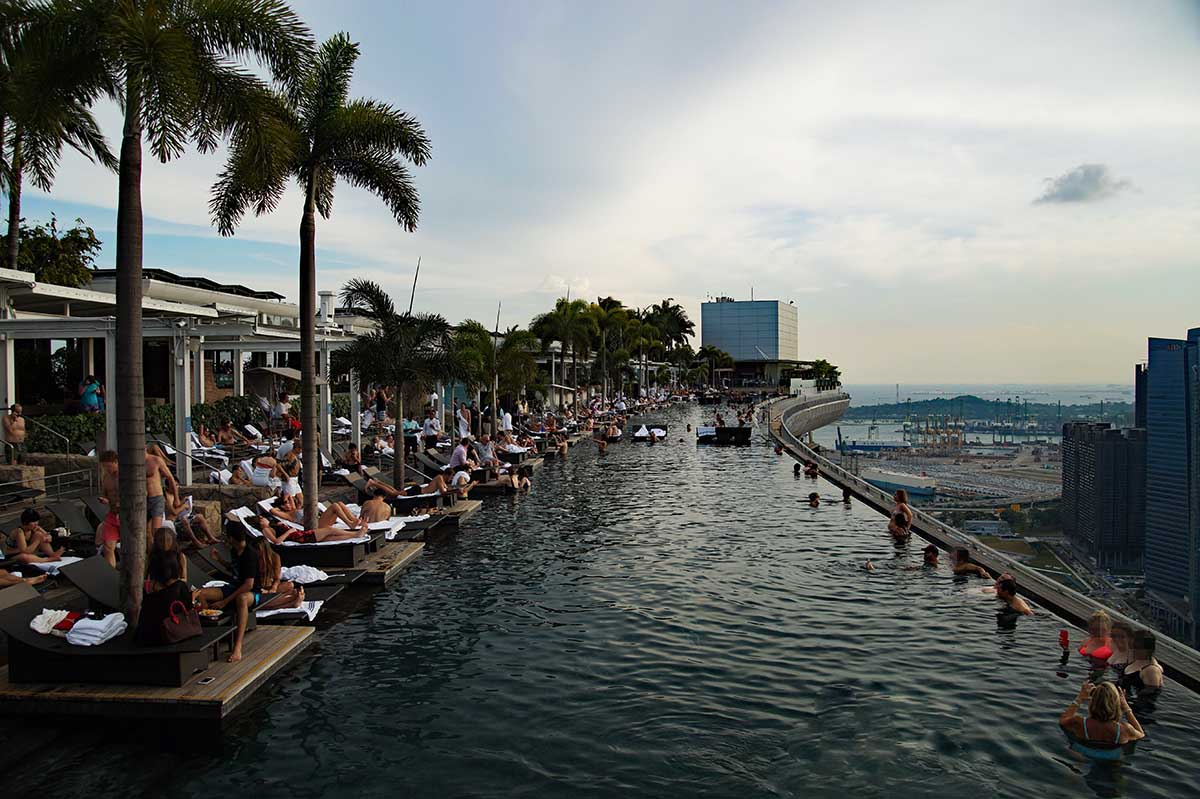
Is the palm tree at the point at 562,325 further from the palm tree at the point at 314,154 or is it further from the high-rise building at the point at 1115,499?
the palm tree at the point at 314,154

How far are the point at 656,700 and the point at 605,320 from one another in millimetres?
57370

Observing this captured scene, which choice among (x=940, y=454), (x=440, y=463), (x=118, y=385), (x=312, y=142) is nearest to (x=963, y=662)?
(x=118, y=385)

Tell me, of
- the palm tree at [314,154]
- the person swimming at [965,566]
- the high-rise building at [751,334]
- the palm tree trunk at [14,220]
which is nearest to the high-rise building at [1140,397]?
the person swimming at [965,566]

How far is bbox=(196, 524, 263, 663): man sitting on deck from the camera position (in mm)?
7676

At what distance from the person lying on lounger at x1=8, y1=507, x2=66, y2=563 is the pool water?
154 inches

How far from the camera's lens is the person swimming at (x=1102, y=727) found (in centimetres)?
662

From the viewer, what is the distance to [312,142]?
491 inches

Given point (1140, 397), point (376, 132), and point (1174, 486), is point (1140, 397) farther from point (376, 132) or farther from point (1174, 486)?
point (376, 132)

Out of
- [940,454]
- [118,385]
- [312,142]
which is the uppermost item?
[312,142]

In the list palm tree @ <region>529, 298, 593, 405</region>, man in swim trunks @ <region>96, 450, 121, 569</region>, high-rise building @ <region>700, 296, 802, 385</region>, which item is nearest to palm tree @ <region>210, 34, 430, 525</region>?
man in swim trunks @ <region>96, 450, 121, 569</region>

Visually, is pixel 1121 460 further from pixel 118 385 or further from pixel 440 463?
pixel 118 385

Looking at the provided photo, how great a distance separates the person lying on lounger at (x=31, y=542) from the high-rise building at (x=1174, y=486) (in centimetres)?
2670

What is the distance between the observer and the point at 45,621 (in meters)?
6.94

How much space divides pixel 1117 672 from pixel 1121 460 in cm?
2994
